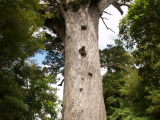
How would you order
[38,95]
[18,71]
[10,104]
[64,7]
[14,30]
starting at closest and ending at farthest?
[14,30]
[10,104]
[38,95]
[18,71]
[64,7]

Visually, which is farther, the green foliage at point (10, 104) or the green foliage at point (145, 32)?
the green foliage at point (145, 32)

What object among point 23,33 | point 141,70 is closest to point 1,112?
point 23,33

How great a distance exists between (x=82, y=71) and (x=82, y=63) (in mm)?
265

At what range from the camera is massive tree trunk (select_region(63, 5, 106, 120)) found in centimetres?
320

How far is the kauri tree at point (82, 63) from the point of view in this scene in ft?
10.6

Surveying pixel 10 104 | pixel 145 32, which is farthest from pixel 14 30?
pixel 145 32

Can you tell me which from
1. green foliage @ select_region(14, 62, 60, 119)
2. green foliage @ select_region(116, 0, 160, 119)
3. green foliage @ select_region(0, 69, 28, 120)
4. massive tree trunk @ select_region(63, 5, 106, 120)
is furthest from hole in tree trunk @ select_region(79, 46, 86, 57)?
green foliage @ select_region(0, 69, 28, 120)

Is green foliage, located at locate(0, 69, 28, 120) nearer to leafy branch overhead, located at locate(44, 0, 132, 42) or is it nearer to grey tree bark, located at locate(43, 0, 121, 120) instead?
grey tree bark, located at locate(43, 0, 121, 120)

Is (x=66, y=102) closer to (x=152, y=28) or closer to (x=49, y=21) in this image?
(x=152, y=28)

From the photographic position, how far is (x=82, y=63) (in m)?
3.83

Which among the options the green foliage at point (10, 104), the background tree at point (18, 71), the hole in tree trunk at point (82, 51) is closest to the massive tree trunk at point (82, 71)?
the hole in tree trunk at point (82, 51)

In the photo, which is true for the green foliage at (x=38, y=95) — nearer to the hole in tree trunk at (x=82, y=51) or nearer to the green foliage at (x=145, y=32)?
the hole in tree trunk at (x=82, y=51)

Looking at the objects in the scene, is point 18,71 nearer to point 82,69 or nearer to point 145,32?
point 82,69

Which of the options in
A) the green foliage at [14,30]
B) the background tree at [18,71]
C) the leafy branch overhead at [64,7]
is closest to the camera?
the green foliage at [14,30]
